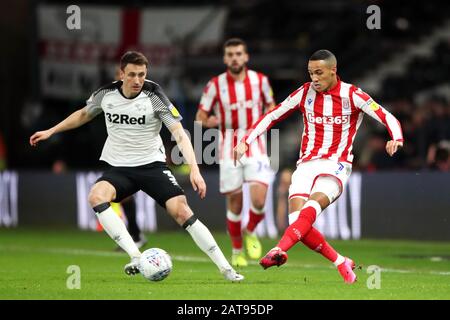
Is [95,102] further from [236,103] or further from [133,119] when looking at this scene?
[236,103]

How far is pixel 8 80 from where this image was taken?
2653 cm

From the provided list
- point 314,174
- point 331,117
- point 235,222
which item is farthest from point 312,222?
point 235,222

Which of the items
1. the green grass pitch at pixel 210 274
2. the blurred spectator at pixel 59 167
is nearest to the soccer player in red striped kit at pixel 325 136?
the green grass pitch at pixel 210 274

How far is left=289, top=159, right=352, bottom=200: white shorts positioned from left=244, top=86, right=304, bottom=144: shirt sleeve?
54cm

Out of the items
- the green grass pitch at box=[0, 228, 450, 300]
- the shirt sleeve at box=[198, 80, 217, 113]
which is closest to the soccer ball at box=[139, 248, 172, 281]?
the green grass pitch at box=[0, 228, 450, 300]

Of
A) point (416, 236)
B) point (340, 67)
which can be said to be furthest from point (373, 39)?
point (416, 236)

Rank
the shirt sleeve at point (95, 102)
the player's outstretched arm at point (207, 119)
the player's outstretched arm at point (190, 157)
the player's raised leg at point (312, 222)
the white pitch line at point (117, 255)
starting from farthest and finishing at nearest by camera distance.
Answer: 1. the player's outstretched arm at point (207, 119)
2. the white pitch line at point (117, 255)
3. the shirt sleeve at point (95, 102)
4. the player's raised leg at point (312, 222)
5. the player's outstretched arm at point (190, 157)

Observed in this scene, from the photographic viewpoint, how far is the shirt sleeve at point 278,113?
10.4 meters

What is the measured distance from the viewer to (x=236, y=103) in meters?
13.2

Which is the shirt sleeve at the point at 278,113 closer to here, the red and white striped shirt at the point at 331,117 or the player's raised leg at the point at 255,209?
the red and white striped shirt at the point at 331,117

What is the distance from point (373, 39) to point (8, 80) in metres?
8.59

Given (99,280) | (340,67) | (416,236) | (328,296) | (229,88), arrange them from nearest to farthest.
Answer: (328,296) < (99,280) < (229,88) < (416,236) < (340,67)

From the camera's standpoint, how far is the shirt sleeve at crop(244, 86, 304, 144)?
10.4 meters
